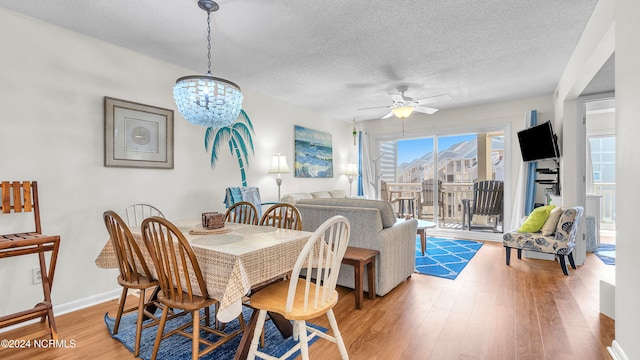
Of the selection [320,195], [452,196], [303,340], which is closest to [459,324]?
[303,340]

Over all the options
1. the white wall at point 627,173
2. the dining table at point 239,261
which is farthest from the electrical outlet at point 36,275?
the white wall at point 627,173

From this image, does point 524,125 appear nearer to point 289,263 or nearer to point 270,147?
point 270,147

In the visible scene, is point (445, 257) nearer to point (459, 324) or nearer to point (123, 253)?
point (459, 324)

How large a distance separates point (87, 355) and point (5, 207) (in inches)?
47.9

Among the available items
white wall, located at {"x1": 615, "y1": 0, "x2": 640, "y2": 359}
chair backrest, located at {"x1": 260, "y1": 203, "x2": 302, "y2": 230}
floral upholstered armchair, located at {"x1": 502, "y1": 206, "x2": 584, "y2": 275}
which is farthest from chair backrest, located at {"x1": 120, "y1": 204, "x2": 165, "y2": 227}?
floral upholstered armchair, located at {"x1": 502, "y1": 206, "x2": 584, "y2": 275}

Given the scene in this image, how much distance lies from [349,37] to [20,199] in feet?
9.53

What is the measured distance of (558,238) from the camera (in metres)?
3.42

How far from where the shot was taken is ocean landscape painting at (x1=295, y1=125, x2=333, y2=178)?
5316 millimetres

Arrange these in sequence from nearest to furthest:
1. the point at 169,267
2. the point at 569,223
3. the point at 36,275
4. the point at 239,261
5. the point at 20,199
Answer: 1. the point at 239,261
2. the point at 169,267
3. the point at 20,199
4. the point at 36,275
5. the point at 569,223

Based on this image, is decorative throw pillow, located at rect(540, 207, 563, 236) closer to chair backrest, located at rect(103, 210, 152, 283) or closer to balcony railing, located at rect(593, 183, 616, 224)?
balcony railing, located at rect(593, 183, 616, 224)

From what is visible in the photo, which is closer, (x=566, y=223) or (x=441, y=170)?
(x=566, y=223)

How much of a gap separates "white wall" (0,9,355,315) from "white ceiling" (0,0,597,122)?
19 cm

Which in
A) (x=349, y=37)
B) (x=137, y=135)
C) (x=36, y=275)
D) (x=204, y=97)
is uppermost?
(x=349, y=37)

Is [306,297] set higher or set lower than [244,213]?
lower
